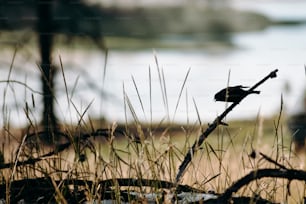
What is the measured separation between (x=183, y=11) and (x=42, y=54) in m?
1.21

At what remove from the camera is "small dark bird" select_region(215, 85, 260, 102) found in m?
0.80

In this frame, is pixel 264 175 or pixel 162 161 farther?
pixel 162 161

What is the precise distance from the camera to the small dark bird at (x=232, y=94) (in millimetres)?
801

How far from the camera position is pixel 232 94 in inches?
32.1

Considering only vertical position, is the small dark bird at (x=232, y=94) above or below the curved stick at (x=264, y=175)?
above

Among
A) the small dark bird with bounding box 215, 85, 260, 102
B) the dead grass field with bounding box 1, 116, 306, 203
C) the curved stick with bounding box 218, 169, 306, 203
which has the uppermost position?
the small dark bird with bounding box 215, 85, 260, 102

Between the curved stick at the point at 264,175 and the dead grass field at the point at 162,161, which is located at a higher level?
the dead grass field at the point at 162,161

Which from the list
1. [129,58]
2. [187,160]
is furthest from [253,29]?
[187,160]

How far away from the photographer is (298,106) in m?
4.66

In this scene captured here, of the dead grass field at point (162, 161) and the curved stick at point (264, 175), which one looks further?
the dead grass field at point (162, 161)

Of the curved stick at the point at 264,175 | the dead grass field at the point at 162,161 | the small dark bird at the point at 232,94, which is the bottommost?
the curved stick at the point at 264,175

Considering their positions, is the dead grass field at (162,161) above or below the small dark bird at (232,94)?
below

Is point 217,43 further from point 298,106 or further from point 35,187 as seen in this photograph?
point 35,187

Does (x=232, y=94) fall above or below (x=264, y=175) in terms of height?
above
